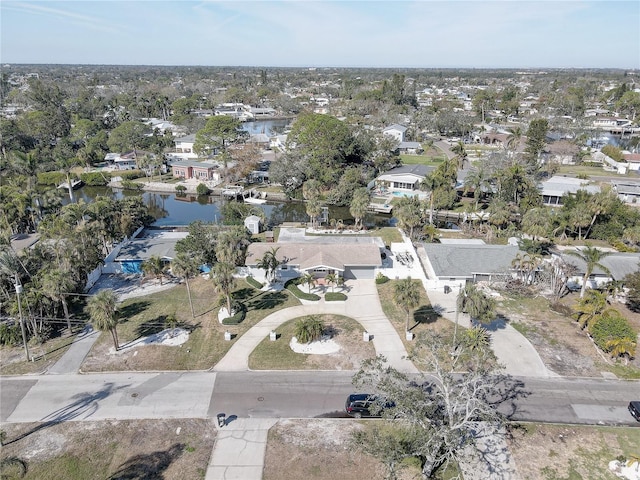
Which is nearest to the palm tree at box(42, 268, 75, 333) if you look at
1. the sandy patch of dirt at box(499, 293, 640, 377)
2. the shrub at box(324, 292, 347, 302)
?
the shrub at box(324, 292, 347, 302)

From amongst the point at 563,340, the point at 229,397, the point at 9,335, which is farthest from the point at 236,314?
the point at 563,340

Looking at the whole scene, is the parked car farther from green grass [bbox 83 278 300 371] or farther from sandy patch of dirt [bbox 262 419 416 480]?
green grass [bbox 83 278 300 371]

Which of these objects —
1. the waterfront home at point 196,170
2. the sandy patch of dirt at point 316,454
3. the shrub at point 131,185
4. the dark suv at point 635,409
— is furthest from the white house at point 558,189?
the shrub at point 131,185

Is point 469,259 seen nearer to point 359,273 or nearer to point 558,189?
point 359,273

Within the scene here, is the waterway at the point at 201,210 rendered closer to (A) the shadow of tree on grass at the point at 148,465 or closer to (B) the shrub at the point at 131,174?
(B) the shrub at the point at 131,174

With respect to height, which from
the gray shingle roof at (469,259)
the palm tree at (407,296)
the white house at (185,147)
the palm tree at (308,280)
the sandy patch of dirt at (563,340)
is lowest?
the sandy patch of dirt at (563,340)

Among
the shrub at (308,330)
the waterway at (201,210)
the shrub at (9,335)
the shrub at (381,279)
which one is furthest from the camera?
the waterway at (201,210)
